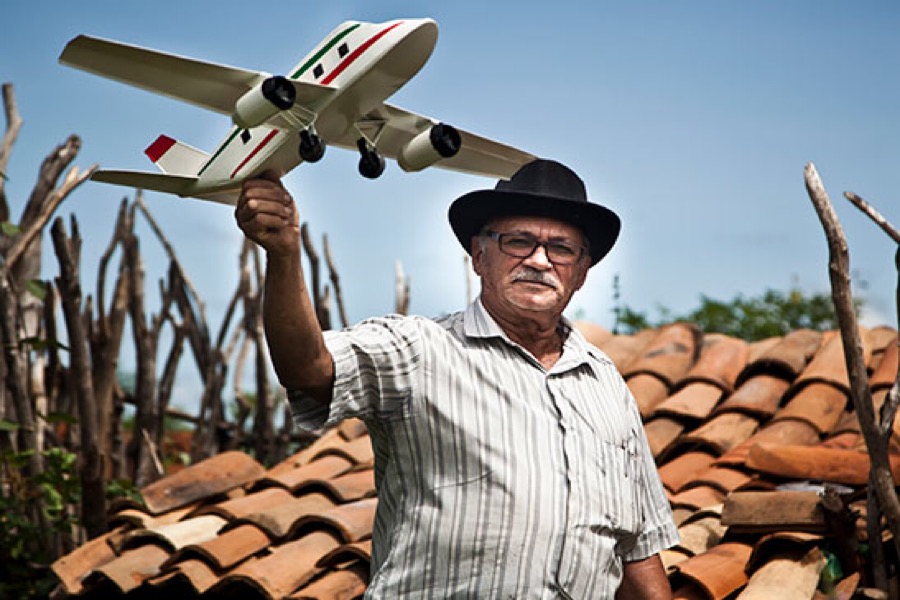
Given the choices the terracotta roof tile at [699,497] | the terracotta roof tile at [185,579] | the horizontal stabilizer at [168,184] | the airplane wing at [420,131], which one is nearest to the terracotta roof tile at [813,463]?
the terracotta roof tile at [699,497]

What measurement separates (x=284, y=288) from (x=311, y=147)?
0.31 metres

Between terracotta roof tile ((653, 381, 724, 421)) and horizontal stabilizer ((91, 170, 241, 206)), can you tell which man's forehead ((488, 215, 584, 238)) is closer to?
horizontal stabilizer ((91, 170, 241, 206))

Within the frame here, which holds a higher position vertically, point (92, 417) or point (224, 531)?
point (92, 417)

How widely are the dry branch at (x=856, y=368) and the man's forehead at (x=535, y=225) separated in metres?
1.12

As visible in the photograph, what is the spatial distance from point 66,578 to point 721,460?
2.66m

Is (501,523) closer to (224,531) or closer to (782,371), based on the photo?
(224,531)

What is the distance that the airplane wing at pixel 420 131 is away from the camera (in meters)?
2.97

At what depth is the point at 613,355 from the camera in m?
6.38

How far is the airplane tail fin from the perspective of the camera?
2975 mm

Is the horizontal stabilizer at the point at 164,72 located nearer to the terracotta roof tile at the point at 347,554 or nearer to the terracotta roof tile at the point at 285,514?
the terracotta roof tile at the point at 347,554

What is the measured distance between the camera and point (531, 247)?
10.2 ft

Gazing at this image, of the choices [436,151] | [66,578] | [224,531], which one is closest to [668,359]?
[224,531]

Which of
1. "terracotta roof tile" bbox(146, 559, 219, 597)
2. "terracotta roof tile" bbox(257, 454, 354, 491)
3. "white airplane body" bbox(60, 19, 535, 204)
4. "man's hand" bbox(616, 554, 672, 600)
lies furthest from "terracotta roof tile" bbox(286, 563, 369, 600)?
"white airplane body" bbox(60, 19, 535, 204)

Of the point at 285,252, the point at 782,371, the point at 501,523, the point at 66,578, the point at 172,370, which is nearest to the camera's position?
the point at 285,252
